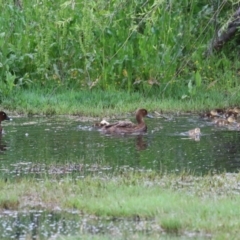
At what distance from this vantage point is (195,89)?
18.7 m

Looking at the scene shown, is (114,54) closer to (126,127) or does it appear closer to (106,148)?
(126,127)

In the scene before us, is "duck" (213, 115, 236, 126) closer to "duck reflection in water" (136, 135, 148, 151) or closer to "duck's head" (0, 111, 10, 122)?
"duck reflection in water" (136, 135, 148, 151)

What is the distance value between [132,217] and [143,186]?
1390mm

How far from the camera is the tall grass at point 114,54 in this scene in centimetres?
1925

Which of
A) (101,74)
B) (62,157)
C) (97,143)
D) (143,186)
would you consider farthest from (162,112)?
(143,186)

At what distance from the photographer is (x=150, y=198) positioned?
32.3 feet

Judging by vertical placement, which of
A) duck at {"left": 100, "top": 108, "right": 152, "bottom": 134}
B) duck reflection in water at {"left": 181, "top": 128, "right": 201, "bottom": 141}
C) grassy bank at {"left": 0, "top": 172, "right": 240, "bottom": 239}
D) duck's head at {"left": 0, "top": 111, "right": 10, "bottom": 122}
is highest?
grassy bank at {"left": 0, "top": 172, "right": 240, "bottom": 239}

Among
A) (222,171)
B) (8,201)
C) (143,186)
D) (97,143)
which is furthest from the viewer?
(97,143)

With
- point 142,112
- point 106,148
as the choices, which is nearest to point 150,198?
point 106,148

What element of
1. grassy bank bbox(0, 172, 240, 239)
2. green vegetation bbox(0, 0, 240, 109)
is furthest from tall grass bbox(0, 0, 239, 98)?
grassy bank bbox(0, 172, 240, 239)

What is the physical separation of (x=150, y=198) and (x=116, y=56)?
9996 millimetres

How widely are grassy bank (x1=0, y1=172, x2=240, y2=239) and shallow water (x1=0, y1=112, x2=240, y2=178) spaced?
2.80ft

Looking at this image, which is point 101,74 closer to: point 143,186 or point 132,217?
point 143,186

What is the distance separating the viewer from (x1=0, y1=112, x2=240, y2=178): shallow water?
12.3 meters
